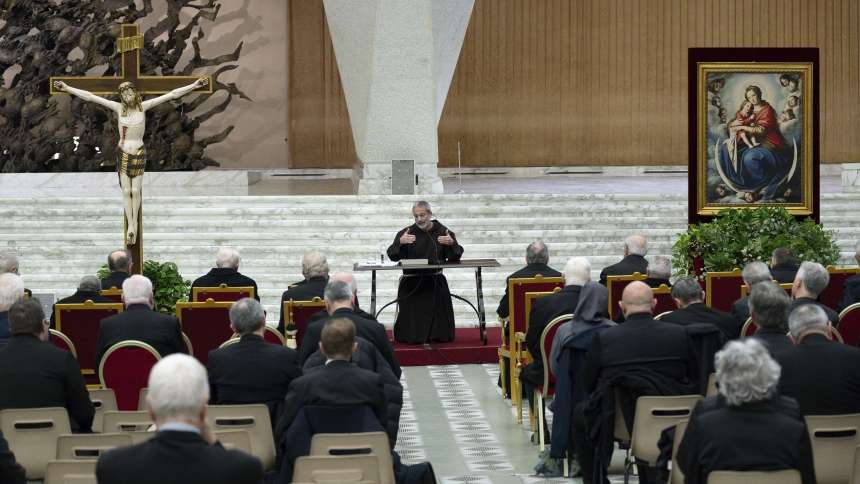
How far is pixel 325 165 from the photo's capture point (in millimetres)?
21438

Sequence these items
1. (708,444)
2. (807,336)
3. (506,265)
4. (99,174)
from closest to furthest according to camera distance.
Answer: (708,444), (807,336), (506,265), (99,174)

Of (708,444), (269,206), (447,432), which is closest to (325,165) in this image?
(269,206)

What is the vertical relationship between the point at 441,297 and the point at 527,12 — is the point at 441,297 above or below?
below

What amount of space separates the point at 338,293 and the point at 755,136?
550 centimetres

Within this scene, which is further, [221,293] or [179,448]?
[221,293]

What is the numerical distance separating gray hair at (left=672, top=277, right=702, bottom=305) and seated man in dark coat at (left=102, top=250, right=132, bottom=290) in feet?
13.7

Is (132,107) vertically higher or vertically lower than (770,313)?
higher

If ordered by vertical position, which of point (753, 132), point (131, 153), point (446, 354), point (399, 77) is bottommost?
point (446, 354)

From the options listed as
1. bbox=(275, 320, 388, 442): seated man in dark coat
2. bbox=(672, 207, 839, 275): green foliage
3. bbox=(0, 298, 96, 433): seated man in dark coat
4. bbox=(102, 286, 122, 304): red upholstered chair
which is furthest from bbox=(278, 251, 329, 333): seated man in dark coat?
bbox=(672, 207, 839, 275): green foliage

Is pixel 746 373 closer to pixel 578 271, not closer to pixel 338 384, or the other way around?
pixel 338 384

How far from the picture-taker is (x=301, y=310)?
6.90m

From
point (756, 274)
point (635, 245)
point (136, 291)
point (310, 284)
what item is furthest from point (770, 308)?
point (635, 245)

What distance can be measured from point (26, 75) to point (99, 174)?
196 centimetres

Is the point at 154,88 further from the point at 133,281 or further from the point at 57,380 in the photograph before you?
the point at 57,380
